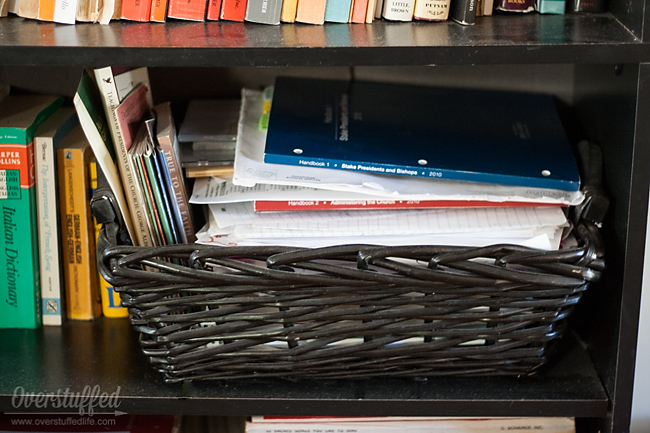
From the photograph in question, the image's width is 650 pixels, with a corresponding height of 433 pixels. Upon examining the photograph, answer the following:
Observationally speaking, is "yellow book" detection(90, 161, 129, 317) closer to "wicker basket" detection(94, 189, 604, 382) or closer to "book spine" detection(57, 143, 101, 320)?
"book spine" detection(57, 143, 101, 320)

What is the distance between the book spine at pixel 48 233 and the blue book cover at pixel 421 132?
0.95 feet

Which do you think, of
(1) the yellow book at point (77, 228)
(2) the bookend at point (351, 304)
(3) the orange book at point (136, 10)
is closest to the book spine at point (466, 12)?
(2) the bookend at point (351, 304)

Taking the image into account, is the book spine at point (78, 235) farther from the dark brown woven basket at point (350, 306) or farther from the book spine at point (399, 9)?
the book spine at point (399, 9)

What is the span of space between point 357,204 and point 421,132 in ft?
0.45

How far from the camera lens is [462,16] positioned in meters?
0.66

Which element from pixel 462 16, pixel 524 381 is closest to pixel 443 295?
pixel 524 381

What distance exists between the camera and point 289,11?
0.67 meters

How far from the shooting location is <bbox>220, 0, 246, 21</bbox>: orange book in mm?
670

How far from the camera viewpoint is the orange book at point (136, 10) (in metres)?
0.67

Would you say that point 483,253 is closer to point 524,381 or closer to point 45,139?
point 524,381

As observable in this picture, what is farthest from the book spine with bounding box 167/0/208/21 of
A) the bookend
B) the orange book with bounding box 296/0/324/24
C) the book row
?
the bookend

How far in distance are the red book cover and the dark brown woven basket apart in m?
0.06

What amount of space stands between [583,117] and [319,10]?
0.38 metres

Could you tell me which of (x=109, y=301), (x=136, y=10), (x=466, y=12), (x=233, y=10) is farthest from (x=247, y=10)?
(x=109, y=301)
